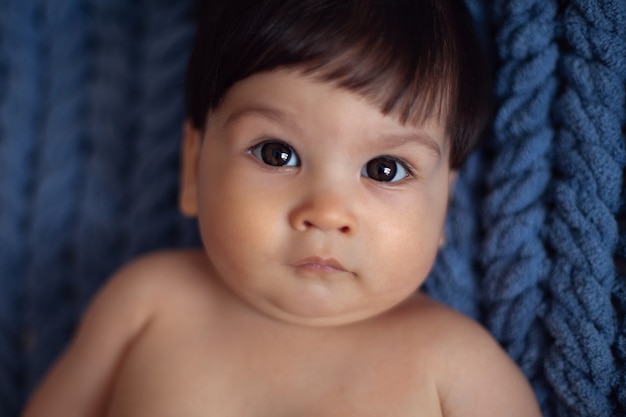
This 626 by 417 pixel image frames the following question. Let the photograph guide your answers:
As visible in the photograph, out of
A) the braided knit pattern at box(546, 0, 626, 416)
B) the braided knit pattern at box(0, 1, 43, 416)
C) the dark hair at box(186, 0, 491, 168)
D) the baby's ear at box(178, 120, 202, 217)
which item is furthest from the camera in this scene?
the braided knit pattern at box(0, 1, 43, 416)

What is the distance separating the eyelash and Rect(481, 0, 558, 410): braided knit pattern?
0.74 ft

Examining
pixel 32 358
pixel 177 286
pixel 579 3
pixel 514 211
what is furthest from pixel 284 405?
pixel 579 3

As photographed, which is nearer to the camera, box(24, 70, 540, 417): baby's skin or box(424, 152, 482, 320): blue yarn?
box(24, 70, 540, 417): baby's skin

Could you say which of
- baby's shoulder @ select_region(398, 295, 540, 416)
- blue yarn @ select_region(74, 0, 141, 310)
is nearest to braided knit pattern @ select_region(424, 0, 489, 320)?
baby's shoulder @ select_region(398, 295, 540, 416)

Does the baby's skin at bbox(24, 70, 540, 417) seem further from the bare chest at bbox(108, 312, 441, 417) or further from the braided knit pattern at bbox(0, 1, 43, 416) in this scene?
the braided knit pattern at bbox(0, 1, 43, 416)

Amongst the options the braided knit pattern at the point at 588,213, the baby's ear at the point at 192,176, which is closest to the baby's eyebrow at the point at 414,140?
the braided knit pattern at the point at 588,213

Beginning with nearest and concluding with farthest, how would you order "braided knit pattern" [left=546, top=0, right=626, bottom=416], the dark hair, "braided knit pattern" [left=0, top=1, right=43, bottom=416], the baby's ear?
the dark hair → "braided knit pattern" [left=546, top=0, right=626, bottom=416] → the baby's ear → "braided knit pattern" [left=0, top=1, right=43, bottom=416]

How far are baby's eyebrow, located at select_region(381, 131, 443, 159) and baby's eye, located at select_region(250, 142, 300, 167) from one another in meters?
0.14

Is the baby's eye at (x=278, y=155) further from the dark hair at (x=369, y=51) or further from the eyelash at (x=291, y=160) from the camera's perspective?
the dark hair at (x=369, y=51)

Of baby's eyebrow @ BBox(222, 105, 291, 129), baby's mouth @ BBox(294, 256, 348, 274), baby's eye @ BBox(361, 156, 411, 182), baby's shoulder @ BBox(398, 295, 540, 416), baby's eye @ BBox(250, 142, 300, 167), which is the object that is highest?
baby's eyebrow @ BBox(222, 105, 291, 129)

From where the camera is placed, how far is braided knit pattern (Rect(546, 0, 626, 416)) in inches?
41.3

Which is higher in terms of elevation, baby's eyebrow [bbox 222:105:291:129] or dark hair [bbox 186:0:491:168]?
dark hair [bbox 186:0:491:168]

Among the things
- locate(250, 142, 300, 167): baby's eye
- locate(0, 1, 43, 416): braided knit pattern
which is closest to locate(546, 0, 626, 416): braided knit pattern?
locate(250, 142, 300, 167): baby's eye

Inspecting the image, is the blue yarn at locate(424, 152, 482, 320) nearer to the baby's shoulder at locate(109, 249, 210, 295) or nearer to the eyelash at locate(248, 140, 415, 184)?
the eyelash at locate(248, 140, 415, 184)
